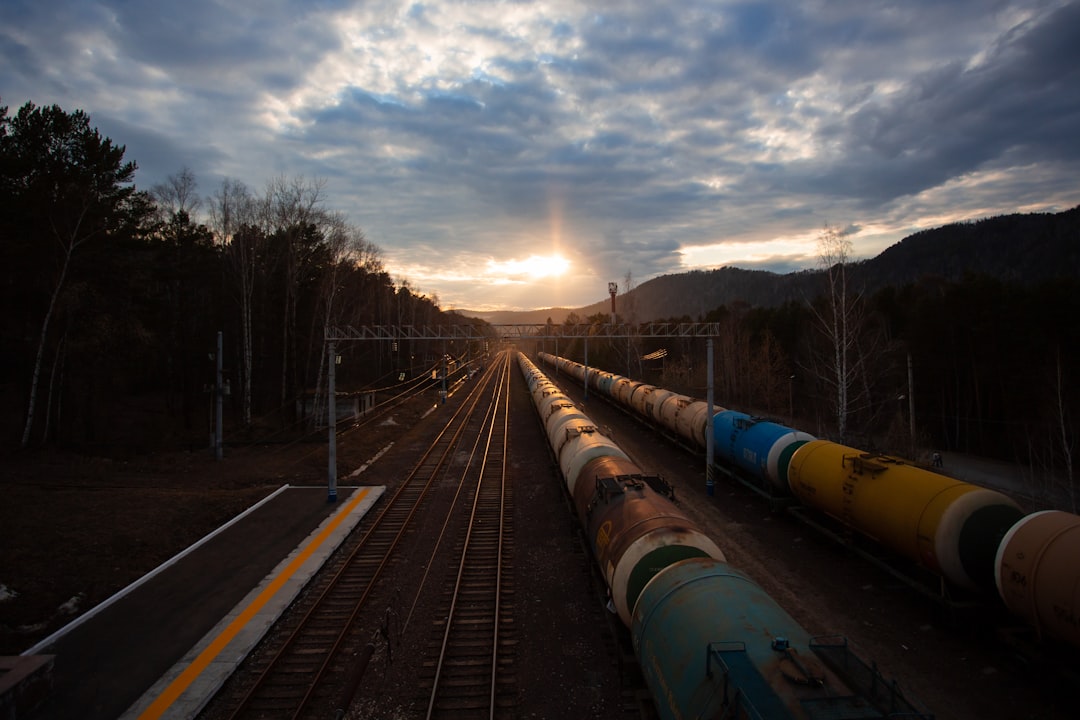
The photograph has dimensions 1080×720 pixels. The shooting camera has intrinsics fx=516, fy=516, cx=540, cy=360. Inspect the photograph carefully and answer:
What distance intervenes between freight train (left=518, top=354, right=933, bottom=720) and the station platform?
25.0 ft

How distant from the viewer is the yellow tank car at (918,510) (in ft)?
32.2

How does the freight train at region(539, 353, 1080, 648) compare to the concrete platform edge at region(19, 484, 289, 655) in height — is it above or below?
above

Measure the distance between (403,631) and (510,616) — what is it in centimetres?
234

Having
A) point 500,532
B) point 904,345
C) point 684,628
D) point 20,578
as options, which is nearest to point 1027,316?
point 904,345

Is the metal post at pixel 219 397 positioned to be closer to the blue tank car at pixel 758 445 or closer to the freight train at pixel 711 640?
the freight train at pixel 711 640

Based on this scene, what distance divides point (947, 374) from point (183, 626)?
49384mm

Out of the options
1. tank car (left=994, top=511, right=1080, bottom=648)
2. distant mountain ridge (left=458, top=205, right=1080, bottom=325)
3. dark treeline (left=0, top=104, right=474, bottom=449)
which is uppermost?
distant mountain ridge (left=458, top=205, right=1080, bottom=325)

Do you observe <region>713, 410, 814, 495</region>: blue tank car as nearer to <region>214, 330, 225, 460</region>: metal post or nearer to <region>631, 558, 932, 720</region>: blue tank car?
<region>631, 558, 932, 720</region>: blue tank car

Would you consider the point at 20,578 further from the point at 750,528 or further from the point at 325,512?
the point at 750,528

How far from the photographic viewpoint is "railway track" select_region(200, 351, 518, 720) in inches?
349

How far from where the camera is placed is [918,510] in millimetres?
10852

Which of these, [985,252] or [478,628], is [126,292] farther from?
[985,252]

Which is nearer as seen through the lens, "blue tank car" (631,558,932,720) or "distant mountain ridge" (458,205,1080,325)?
"blue tank car" (631,558,932,720)

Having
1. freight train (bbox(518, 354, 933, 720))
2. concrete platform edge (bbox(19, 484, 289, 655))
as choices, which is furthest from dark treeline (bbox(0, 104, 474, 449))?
freight train (bbox(518, 354, 933, 720))
